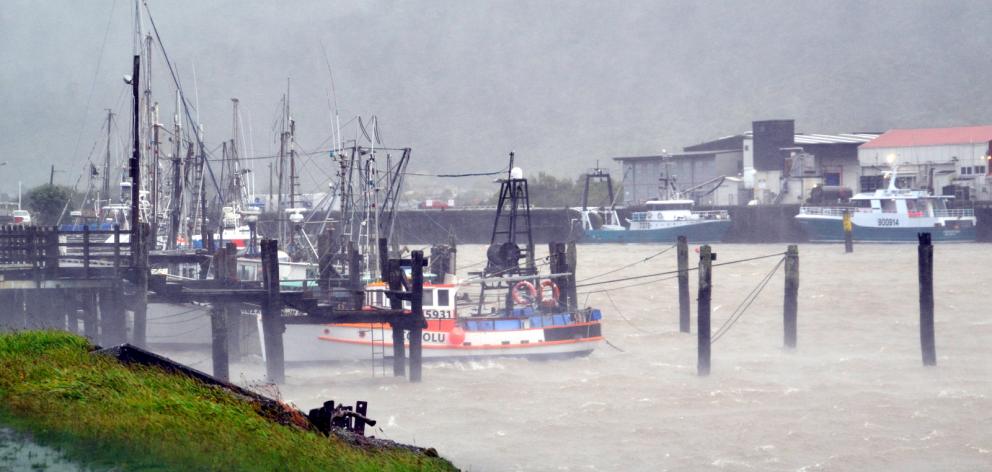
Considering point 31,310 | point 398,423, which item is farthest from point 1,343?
point 31,310

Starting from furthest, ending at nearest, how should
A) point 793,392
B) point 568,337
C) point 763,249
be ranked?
point 763,249
point 568,337
point 793,392

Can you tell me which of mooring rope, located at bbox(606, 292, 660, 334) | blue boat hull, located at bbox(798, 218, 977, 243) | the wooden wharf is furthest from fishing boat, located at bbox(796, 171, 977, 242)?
the wooden wharf

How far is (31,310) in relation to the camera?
3056 cm

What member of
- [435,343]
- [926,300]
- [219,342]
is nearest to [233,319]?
[435,343]

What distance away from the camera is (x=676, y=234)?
8594cm

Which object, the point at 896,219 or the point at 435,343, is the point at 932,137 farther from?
the point at 435,343

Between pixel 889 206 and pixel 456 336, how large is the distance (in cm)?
5694

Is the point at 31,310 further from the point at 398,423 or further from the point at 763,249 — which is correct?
the point at 763,249

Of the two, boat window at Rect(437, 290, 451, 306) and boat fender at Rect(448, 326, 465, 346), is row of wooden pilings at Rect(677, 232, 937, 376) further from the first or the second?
boat window at Rect(437, 290, 451, 306)

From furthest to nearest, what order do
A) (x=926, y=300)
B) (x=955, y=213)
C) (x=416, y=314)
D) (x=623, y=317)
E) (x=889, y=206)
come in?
(x=889, y=206) → (x=955, y=213) → (x=623, y=317) → (x=926, y=300) → (x=416, y=314)

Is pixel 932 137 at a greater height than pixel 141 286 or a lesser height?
greater

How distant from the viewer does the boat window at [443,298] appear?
3216 centimetres

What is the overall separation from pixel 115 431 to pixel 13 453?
0.98 m

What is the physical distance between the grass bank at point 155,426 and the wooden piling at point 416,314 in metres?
14.3
